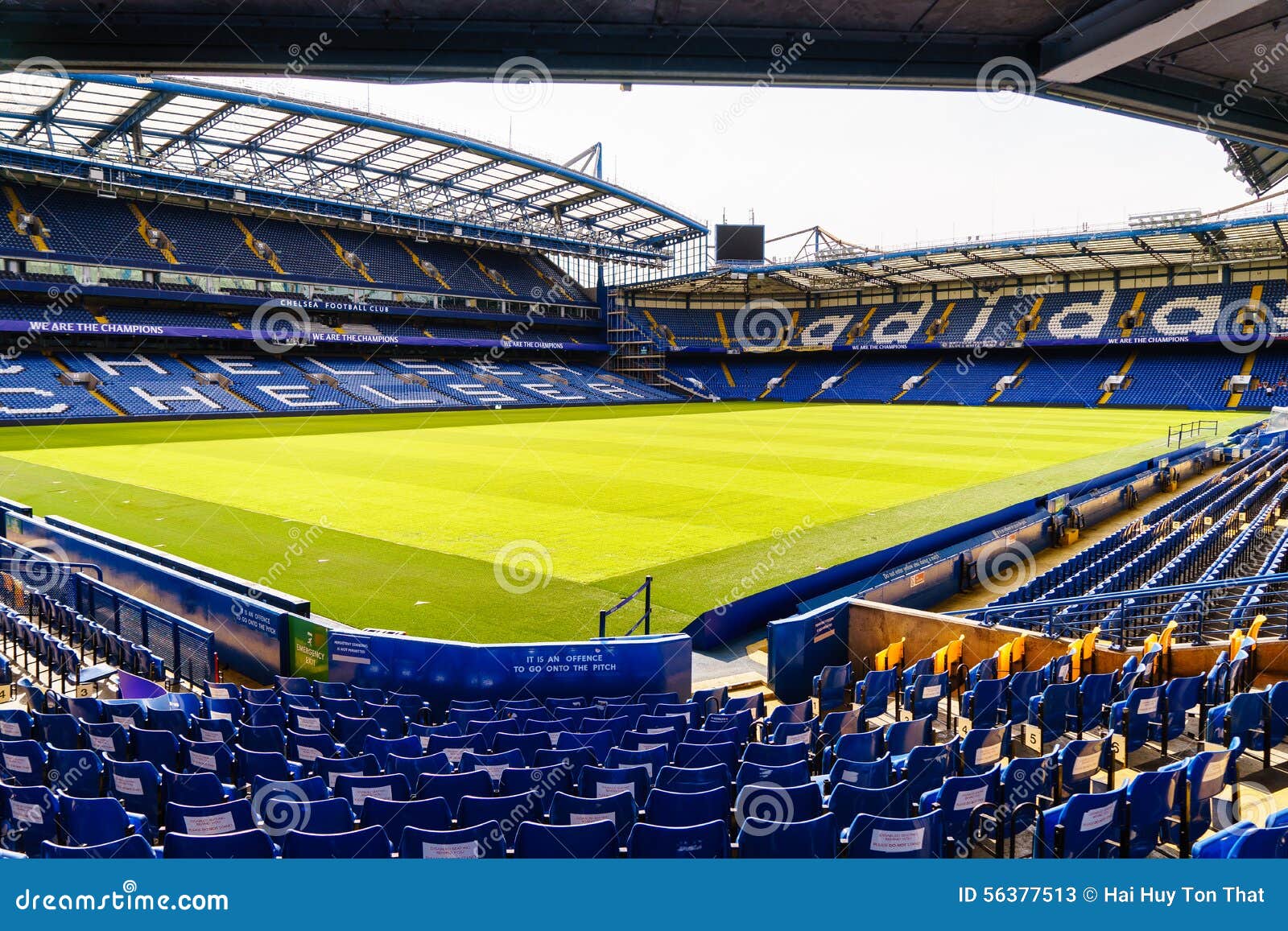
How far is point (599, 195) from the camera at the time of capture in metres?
60.6

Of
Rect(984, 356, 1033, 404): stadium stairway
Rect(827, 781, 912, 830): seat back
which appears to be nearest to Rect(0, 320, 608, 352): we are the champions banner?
Rect(984, 356, 1033, 404): stadium stairway

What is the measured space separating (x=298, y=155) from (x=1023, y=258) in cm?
5135

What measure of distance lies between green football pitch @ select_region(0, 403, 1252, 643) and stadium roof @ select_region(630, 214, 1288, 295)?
20.3 meters

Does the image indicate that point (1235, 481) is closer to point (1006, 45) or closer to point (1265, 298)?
point (1006, 45)

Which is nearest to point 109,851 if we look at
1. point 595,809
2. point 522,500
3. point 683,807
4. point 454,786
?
point 454,786

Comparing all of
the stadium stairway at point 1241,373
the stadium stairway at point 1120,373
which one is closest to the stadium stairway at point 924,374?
the stadium stairway at point 1120,373

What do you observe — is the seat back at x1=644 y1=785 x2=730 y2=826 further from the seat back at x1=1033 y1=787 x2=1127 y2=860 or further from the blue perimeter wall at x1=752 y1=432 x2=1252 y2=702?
the blue perimeter wall at x1=752 y1=432 x2=1252 y2=702

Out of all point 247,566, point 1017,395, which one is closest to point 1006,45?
point 247,566

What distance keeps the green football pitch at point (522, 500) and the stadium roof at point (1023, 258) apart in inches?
798

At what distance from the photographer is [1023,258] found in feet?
210

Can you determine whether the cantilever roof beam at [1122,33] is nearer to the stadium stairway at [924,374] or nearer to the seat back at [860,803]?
the seat back at [860,803]

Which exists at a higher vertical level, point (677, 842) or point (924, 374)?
point (924, 374)

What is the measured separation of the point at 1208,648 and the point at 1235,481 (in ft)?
48.1

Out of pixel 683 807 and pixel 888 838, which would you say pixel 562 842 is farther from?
pixel 888 838
